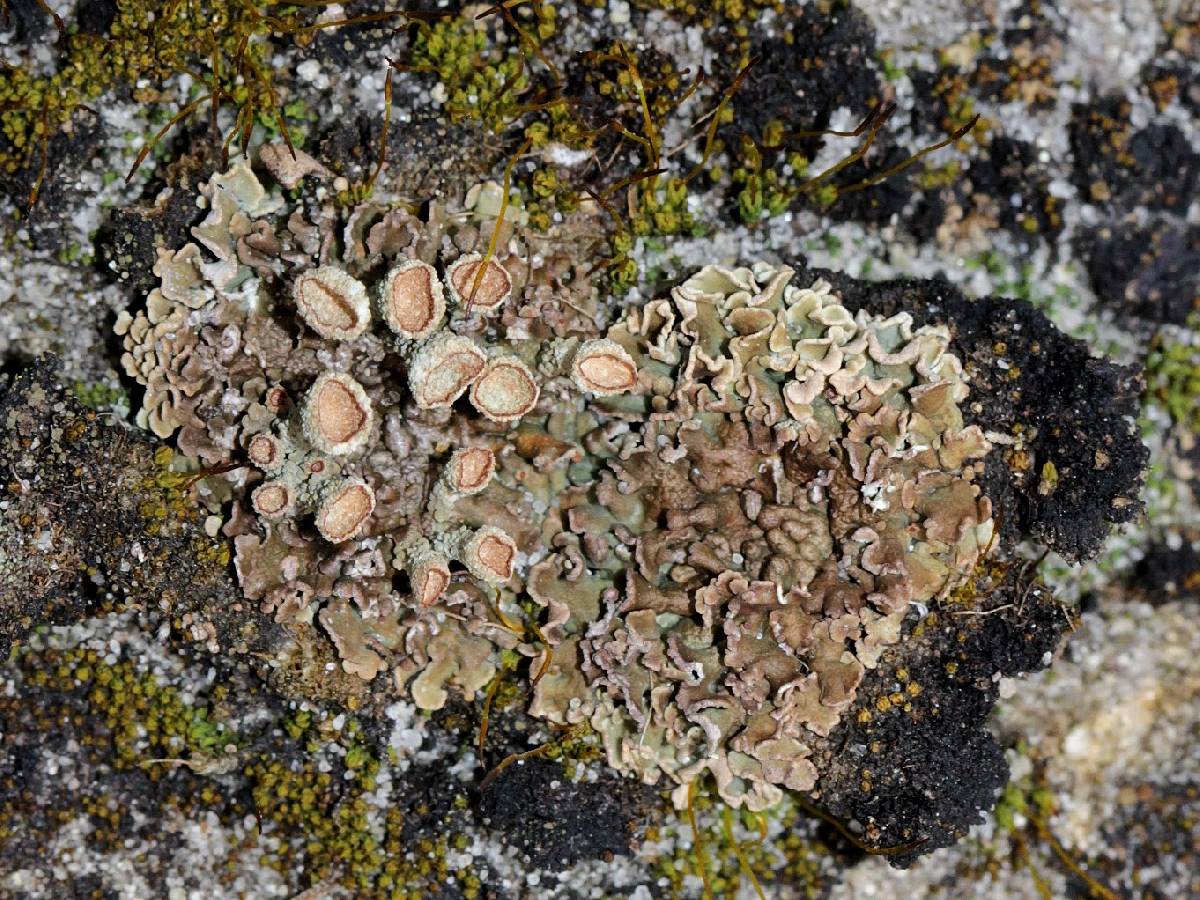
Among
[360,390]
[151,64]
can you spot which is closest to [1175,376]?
[360,390]

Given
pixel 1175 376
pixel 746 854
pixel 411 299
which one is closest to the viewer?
pixel 411 299

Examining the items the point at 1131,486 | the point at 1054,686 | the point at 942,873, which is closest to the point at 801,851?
the point at 942,873

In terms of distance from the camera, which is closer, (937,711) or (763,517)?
(763,517)

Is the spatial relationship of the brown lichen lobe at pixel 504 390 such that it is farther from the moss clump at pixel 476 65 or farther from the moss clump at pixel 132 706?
the moss clump at pixel 132 706

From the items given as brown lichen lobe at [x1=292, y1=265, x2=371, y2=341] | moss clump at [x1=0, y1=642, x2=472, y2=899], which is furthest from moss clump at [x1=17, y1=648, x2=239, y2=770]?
brown lichen lobe at [x1=292, y1=265, x2=371, y2=341]

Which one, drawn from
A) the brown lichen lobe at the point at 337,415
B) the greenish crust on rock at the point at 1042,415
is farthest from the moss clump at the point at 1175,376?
the brown lichen lobe at the point at 337,415

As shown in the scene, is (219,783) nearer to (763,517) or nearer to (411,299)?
(411,299)

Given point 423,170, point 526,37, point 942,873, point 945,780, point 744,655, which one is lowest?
point 942,873

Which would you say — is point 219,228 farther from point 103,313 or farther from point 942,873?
point 942,873

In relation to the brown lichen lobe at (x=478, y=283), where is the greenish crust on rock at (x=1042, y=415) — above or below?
below

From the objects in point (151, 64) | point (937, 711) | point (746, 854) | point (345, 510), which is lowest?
point (746, 854)

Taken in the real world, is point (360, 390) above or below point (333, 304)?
below
